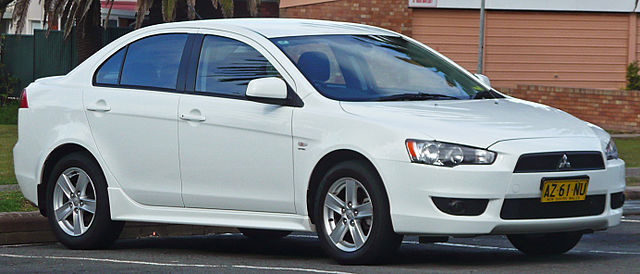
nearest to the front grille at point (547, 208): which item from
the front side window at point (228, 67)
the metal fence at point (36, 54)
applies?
the front side window at point (228, 67)

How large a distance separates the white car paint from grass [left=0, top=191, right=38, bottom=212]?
81 centimetres

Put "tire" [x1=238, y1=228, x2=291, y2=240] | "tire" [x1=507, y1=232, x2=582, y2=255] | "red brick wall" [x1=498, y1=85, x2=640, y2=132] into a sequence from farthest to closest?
"red brick wall" [x1=498, y1=85, x2=640, y2=132] → "tire" [x1=238, y1=228, x2=291, y2=240] → "tire" [x1=507, y1=232, x2=582, y2=255]

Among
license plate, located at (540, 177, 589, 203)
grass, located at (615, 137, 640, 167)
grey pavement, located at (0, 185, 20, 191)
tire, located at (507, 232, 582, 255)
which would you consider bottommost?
grass, located at (615, 137, 640, 167)

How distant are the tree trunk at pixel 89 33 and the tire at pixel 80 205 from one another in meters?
17.3

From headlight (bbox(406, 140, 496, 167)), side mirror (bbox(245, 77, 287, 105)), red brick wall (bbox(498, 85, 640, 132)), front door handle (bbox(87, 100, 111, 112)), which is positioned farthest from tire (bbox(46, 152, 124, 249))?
red brick wall (bbox(498, 85, 640, 132))

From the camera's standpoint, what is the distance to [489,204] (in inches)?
291

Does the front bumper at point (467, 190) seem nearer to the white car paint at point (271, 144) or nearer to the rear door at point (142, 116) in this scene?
the white car paint at point (271, 144)

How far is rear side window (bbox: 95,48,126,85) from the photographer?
30.8ft

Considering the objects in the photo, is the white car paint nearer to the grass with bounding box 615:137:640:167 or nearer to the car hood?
the car hood

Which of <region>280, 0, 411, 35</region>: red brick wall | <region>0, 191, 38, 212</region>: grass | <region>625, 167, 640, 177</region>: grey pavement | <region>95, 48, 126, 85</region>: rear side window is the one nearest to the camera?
<region>95, 48, 126, 85</region>: rear side window

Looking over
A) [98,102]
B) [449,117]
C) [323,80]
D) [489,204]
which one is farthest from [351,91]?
[98,102]

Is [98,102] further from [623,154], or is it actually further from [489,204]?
[623,154]

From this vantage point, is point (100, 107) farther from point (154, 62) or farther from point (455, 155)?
point (455, 155)

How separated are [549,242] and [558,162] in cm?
123
